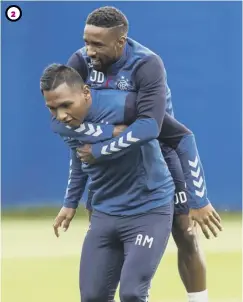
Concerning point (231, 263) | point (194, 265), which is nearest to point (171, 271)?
point (231, 263)

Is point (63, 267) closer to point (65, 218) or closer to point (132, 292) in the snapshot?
point (65, 218)

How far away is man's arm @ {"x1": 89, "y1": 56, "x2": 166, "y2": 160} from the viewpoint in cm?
479

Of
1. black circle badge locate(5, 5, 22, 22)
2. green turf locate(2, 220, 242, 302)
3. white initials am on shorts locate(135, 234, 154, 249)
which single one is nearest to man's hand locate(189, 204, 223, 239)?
white initials am on shorts locate(135, 234, 154, 249)

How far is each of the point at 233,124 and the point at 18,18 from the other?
3024 millimetres

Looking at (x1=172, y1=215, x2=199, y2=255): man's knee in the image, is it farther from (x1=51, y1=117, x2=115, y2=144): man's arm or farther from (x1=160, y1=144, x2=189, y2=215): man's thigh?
(x1=51, y1=117, x2=115, y2=144): man's arm

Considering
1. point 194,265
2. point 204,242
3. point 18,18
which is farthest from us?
point 18,18

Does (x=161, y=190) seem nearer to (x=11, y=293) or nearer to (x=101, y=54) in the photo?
(x=101, y=54)

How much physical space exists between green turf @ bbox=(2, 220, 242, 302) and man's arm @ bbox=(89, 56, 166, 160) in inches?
88.7

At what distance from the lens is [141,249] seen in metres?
4.86

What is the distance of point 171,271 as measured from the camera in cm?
821

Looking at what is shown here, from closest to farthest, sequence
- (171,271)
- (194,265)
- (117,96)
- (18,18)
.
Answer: (117,96) → (194,265) → (171,271) → (18,18)

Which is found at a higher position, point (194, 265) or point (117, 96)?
point (117, 96)

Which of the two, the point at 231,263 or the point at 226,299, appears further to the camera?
the point at 231,263

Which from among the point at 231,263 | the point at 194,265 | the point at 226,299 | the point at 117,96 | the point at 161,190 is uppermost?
the point at 117,96
